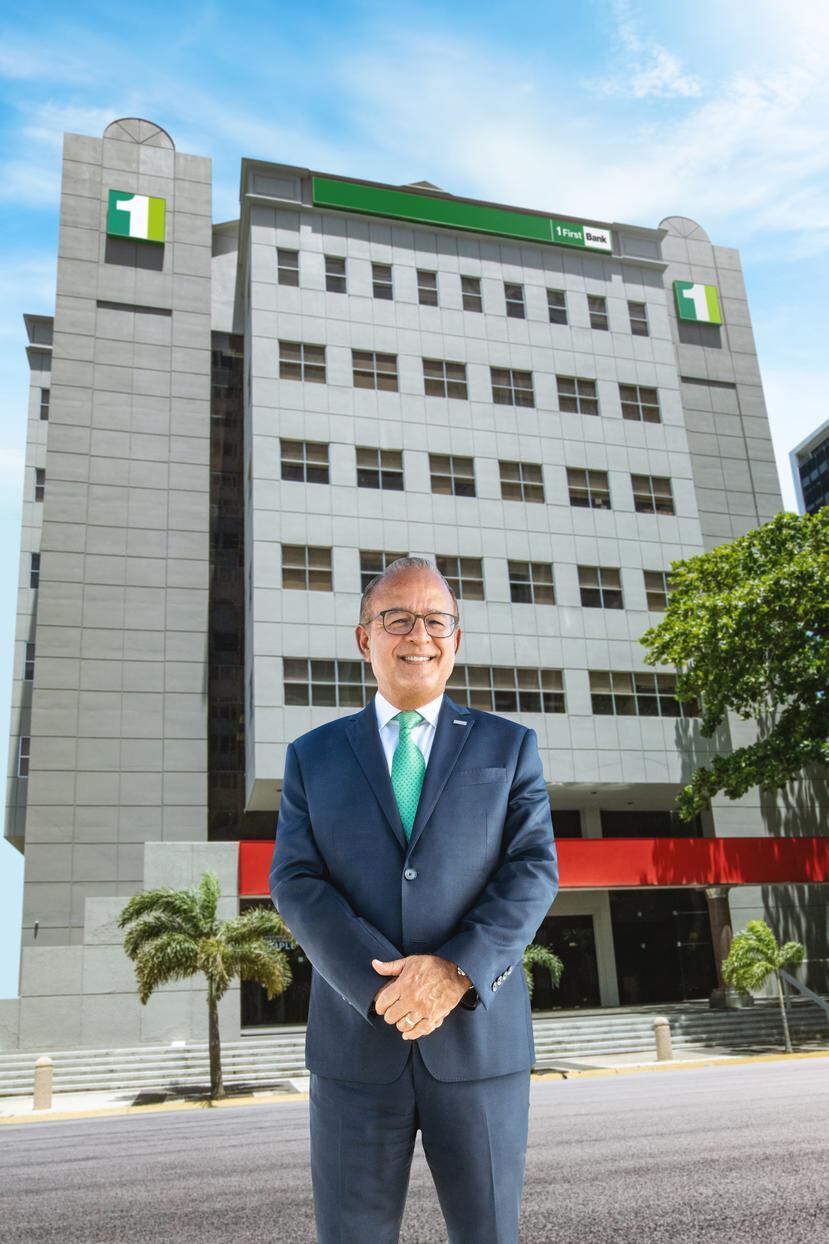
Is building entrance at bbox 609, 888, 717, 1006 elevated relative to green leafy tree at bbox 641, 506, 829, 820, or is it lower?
lower

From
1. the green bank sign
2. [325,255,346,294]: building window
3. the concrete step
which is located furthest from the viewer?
the green bank sign

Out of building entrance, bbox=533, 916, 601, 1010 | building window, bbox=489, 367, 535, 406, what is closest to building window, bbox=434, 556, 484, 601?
building window, bbox=489, 367, 535, 406

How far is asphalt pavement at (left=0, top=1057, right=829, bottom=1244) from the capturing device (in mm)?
4879

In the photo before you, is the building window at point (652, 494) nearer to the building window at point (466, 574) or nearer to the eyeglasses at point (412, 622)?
the building window at point (466, 574)

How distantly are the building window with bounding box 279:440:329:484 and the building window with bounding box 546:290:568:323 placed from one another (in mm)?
11528

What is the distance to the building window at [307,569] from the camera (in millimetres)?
34188

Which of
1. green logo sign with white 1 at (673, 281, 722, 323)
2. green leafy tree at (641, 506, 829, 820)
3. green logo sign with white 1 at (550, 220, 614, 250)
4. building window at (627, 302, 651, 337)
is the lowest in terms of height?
green leafy tree at (641, 506, 829, 820)

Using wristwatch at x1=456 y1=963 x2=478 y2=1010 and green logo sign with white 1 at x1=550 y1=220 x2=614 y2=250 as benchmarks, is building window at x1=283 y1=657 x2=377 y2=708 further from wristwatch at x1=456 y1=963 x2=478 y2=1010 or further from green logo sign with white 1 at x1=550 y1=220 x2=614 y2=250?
wristwatch at x1=456 y1=963 x2=478 y2=1010

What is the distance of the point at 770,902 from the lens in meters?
35.2

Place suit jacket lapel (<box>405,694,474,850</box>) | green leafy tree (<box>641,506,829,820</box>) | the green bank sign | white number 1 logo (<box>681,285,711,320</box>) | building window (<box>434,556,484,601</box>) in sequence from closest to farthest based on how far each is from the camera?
1. suit jacket lapel (<box>405,694,474,850</box>)
2. green leafy tree (<box>641,506,829,820</box>)
3. building window (<box>434,556,484,601</box>)
4. the green bank sign
5. white number 1 logo (<box>681,285,711,320</box>)

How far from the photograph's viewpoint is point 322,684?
33.2 m

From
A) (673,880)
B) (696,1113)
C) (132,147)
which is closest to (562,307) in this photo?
(132,147)

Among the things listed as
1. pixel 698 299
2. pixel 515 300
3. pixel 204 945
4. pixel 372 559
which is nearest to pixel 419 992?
pixel 204 945

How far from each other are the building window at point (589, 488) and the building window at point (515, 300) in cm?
669
